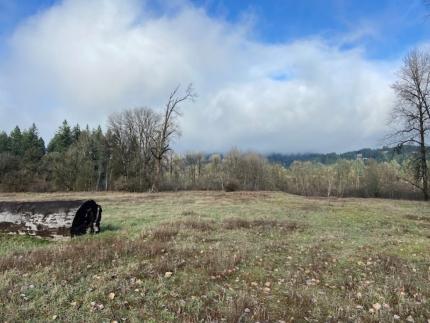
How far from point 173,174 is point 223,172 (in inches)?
619

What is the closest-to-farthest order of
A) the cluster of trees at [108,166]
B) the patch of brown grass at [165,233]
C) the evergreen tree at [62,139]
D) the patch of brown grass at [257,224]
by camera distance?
the patch of brown grass at [165,233], the patch of brown grass at [257,224], the cluster of trees at [108,166], the evergreen tree at [62,139]

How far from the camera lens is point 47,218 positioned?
1148 centimetres

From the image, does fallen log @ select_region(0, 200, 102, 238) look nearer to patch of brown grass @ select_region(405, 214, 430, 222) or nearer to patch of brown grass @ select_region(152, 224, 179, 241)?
patch of brown grass @ select_region(152, 224, 179, 241)

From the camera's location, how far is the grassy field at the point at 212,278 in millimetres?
5672

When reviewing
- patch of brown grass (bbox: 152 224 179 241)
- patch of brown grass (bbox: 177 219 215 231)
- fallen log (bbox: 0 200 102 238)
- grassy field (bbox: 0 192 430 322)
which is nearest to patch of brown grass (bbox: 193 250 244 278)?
grassy field (bbox: 0 192 430 322)

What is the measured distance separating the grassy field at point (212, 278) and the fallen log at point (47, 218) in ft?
1.40

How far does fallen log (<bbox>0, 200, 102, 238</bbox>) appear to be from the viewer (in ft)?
37.2

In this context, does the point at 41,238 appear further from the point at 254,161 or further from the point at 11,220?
the point at 254,161

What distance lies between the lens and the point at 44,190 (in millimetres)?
54656

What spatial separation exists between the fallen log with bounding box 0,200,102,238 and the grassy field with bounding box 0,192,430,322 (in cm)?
43

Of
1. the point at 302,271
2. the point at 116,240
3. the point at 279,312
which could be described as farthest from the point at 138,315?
the point at 116,240

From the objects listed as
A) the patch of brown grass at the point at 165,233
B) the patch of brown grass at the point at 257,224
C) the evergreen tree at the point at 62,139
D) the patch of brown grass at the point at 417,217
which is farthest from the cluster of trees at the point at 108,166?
the patch of brown grass at the point at 165,233

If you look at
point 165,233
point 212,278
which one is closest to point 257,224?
point 165,233

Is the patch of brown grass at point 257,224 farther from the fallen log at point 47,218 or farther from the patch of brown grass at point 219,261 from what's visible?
the fallen log at point 47,218
